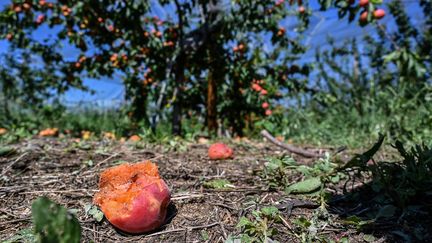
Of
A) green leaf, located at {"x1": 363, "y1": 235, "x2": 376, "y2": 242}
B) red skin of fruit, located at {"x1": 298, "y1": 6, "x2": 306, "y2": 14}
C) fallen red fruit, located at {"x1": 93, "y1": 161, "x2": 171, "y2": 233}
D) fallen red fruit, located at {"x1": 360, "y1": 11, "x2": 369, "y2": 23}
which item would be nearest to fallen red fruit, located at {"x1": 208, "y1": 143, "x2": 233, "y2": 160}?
fallen red fruit, located at {"x1": 93, "y1": 161, "x2": 171, "y2": 233}

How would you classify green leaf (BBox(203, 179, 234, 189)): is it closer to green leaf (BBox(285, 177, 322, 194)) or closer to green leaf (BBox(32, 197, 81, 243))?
green leaf (BBox(285, 177, 322, 194))

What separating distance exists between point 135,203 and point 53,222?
0.29m

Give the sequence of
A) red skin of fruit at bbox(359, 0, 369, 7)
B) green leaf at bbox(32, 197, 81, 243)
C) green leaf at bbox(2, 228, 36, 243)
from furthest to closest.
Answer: red skin of fruit at bbox(359, 0, 369, 7) < green leaf at bbox(2, 228, 36, 243) < green leaf at bbox(32, 197, 81, 243)

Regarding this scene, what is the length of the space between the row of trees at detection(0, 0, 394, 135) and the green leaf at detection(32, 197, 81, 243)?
3.59m

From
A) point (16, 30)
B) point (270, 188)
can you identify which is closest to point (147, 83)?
point (16, 30)

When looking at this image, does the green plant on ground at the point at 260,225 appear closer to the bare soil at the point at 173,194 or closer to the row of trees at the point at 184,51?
the bare soil at the point at 173,194

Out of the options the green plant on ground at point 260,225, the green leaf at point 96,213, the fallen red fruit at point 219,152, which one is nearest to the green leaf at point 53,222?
the green leaf at point 96,213

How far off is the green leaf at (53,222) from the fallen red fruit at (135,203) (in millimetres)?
231

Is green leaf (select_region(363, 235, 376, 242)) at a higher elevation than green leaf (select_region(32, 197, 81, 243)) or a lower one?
lower

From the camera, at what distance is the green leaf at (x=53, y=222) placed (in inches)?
31.6

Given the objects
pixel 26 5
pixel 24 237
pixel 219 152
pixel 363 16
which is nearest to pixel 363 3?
pixel 363 16

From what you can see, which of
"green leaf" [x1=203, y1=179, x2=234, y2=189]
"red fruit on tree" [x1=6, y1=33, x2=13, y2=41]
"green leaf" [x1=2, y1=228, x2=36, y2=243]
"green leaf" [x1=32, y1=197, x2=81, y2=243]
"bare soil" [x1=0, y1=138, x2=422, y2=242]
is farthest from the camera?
"red fruit on tree" [x1=6, y1=33, x2=13, y2=41]

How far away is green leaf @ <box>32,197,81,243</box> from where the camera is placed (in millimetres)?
802

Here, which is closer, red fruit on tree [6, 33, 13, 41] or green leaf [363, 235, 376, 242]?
green leaf [363, 235, 376, 242]
